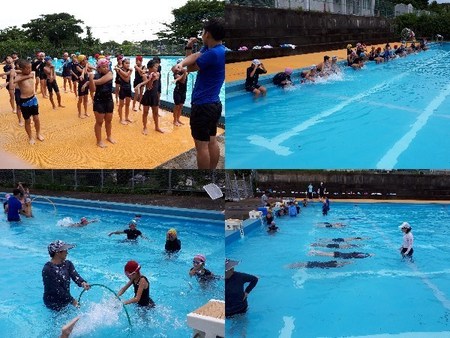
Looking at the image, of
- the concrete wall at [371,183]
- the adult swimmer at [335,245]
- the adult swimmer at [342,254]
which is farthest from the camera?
the concrete wall at [371,183]

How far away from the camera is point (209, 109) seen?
291 cm

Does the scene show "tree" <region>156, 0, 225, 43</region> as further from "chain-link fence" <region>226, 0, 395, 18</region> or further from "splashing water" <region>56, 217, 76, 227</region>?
"splashing water" <region>56, 217, 76, 227</region>

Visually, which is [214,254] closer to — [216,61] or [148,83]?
[148,83]

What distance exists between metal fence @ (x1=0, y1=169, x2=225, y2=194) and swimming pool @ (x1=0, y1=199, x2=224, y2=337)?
1.55 ft

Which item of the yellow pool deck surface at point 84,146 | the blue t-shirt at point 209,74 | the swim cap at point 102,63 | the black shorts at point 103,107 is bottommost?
the yellow pool deck surface at point 84,146

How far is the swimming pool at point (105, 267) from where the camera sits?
13.2 feet

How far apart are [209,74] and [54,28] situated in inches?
105

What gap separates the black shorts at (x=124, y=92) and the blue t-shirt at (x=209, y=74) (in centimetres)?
300

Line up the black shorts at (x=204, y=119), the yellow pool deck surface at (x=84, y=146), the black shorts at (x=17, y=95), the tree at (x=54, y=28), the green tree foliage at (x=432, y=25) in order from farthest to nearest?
the green tree foliage at (x=432, y=25) → the black shorts at (x=17, y=95) → the tree at (x=54, y=28) → the yellow pool deck surface at (x=84, y=146) → the black shorts at (x=204, y=119)

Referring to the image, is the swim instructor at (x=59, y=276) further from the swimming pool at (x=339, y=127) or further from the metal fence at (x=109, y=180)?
the metal fence at (x=109, y=180)

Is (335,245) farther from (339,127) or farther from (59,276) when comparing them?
(59,276)

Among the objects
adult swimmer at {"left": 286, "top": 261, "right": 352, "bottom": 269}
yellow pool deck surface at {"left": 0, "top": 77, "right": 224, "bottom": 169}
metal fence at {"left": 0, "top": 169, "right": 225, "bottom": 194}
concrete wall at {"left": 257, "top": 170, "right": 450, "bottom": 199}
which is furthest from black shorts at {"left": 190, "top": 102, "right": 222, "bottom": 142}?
concrete wall at {"left": 257, "top": 170, "right": 450, "bottom": 199}

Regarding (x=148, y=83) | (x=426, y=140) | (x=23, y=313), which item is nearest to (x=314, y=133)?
(x=426, y=140)

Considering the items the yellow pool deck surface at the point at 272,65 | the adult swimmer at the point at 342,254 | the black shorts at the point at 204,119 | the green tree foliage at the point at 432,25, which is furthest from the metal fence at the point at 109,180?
the green tree foliage at the point at 432,25
